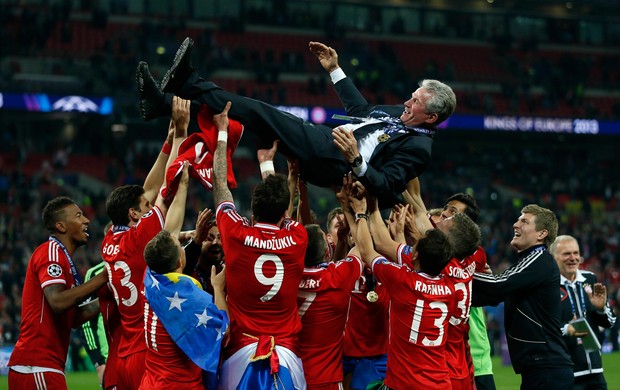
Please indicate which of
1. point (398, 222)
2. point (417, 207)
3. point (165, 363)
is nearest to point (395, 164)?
point (398, 222)

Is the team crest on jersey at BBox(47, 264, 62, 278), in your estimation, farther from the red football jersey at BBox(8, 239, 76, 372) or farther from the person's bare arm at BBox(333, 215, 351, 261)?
the person's bare arm at BBox(333, 215, 351, 261)

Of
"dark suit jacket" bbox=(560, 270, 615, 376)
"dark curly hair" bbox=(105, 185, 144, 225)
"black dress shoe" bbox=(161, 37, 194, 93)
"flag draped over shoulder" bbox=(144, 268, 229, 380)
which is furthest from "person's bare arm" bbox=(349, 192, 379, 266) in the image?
"dark suit jacket" bbox=(560, 270, 615, 376)

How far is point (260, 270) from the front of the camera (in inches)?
235

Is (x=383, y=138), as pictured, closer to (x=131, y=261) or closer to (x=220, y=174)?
(x=220, y=174)

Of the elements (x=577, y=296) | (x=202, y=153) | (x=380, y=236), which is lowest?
(x=577, y=296)

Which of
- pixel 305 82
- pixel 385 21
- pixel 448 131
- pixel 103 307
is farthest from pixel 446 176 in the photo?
pixel 103 307

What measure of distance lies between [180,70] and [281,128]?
796 millimetres

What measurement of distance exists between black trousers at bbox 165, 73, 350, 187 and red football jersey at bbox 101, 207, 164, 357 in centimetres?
83

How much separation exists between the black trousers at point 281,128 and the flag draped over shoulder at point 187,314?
123cm

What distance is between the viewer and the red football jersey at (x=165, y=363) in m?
5.96

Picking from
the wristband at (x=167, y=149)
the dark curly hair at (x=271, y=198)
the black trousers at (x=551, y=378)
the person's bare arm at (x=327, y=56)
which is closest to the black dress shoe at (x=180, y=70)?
the wristband at (x=167, y=149)

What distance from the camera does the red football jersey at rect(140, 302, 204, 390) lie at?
235 inches

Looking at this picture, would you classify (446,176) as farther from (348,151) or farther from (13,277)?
(348,151)

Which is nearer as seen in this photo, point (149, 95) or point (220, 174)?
point (220, 174)
